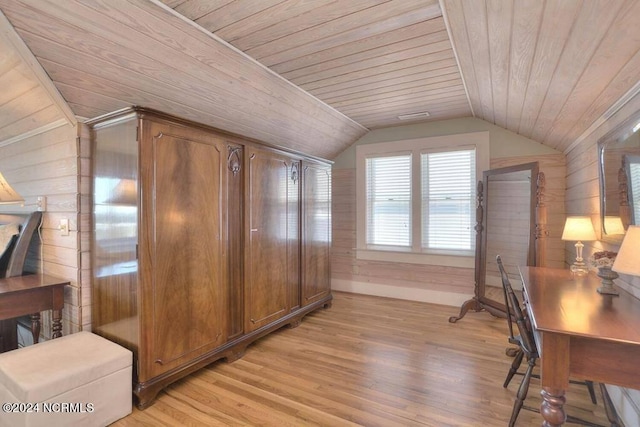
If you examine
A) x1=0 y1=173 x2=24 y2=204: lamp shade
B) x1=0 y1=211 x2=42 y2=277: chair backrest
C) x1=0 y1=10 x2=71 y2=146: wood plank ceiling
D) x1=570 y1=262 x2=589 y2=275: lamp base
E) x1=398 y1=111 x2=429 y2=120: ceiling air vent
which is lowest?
x1=570 y1=262 x2=589 y2=275: lamp base

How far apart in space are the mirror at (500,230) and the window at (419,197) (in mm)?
366

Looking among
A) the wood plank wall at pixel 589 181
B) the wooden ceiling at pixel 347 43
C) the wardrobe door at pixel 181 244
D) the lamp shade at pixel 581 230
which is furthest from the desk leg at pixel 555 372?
the wardrobe door at pixel 181 244

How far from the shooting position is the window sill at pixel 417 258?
4.16 meters

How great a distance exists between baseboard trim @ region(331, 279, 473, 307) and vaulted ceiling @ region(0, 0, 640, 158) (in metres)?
2.28

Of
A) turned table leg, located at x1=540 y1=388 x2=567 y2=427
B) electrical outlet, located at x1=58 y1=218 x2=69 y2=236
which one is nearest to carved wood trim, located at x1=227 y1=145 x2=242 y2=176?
electrical outlet, located at x1=58 y1=218 x2=69 y2=236

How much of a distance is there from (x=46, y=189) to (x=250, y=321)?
2.04 metres

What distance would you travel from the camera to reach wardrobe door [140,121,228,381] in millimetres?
2059

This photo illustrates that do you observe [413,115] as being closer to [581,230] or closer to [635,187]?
[581,230]

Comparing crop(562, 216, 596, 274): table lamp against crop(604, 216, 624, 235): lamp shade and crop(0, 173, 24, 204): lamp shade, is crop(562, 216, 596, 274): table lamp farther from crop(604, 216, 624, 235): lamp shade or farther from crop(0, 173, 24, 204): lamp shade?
crop(0, 173, 24, 204): lamp shade

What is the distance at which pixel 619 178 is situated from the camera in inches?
77.6

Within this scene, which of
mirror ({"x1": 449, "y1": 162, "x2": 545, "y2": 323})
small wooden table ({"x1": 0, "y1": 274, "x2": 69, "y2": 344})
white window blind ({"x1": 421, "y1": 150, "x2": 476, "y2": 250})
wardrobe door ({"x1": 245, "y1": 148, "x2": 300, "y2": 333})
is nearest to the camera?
small wooden table ({"x1": 0, "y1": 274, "x2": 69, "y2": 344})

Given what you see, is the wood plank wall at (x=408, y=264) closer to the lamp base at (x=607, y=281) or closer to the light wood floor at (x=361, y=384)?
the light wood floor at (x=361, y=384)

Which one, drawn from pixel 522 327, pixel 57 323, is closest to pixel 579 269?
pixel 522 327

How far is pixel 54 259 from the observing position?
252cm
